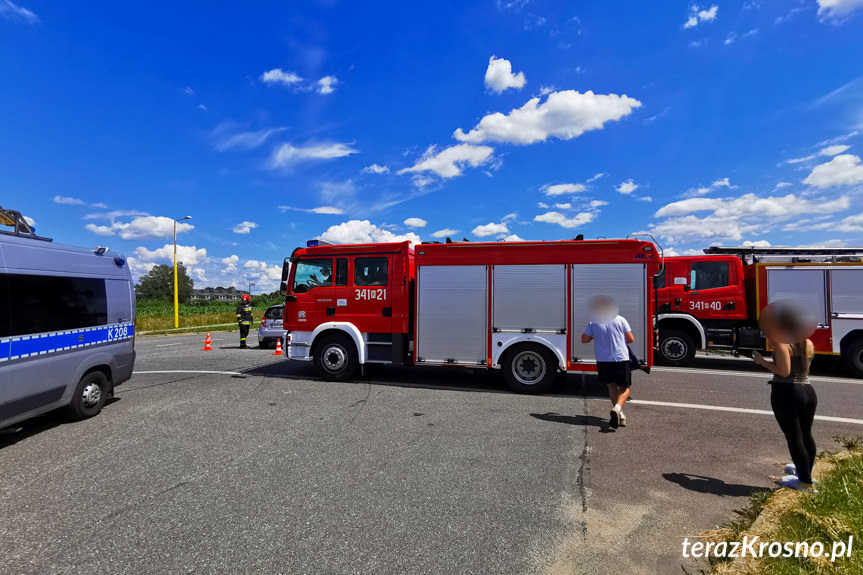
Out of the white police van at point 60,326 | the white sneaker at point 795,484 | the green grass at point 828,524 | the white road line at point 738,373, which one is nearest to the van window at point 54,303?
the white police van at point 60,326

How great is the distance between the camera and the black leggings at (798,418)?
346 cm

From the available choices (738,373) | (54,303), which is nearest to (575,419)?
(738,373)

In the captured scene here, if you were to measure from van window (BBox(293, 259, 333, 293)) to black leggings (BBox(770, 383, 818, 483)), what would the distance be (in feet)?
22.9

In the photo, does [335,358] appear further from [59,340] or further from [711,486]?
[711,486]

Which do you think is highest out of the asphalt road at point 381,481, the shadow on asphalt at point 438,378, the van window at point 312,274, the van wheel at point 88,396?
the van window at point 312,274

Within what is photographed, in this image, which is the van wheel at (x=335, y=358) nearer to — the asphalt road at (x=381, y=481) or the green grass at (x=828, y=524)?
the asphalt road at (x=381, y=481)

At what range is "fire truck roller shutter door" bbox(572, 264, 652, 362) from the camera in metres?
6.87

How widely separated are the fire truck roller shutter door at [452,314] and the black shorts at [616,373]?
2.31m

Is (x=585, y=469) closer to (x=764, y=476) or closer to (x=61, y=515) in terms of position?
(x=764, y=476)

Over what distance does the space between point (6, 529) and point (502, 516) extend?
11.7ft

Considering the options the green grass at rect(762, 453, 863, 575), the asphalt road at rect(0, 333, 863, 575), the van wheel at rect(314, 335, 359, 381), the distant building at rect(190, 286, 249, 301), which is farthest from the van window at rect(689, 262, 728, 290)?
the distant building at rect(190, 286, 249, 301)

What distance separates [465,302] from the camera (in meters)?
7.68

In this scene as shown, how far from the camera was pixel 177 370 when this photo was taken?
9930 millimetres

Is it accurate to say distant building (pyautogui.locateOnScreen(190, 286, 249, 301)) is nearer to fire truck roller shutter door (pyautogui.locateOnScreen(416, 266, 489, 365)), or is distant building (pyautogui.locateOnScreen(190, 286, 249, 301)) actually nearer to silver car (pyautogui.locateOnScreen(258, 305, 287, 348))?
silver car (pyautogui.locateOnScreen(258, 305, 287, 348))
